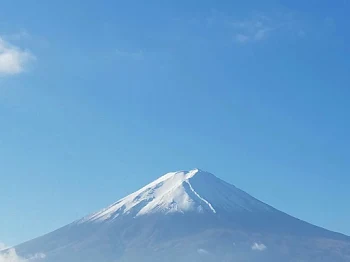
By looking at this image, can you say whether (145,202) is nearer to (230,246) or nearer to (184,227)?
(184,227)

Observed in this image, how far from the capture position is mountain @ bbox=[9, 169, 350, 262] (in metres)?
139

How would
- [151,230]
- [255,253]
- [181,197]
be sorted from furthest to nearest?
[181,197], [151,230], [255,253]

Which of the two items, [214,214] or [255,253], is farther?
[214,214]

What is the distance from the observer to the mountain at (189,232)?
139m

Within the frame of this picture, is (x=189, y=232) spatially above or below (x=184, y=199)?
below

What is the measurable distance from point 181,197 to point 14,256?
3712 cm

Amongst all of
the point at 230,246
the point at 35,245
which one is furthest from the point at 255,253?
the point at 35,245

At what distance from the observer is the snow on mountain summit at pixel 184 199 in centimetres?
16162

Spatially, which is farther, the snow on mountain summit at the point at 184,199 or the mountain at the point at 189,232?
the snow on mountain summit at the point at 184,199

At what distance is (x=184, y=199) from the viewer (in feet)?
541

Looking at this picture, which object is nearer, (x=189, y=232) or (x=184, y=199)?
(x=189, y=232)

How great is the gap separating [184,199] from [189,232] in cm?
1484

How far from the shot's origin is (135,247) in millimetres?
143500

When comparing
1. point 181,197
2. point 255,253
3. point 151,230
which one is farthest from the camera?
point 181,197
